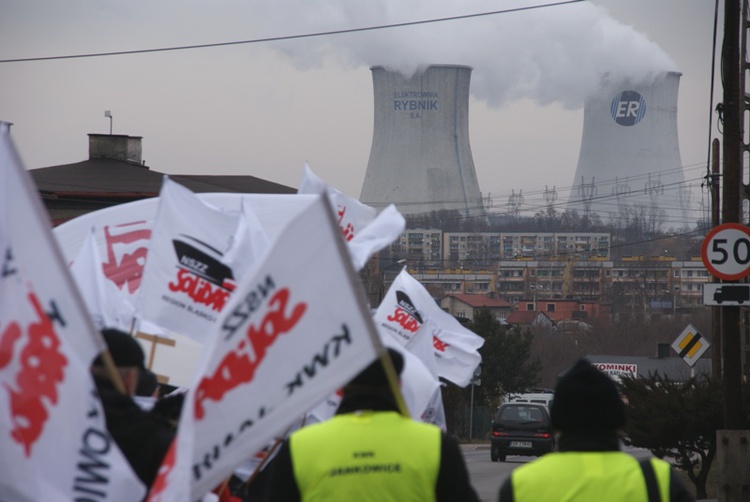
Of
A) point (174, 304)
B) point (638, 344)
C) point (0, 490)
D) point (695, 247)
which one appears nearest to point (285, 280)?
point (0, 490)

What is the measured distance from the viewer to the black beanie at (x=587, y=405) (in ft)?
10.8

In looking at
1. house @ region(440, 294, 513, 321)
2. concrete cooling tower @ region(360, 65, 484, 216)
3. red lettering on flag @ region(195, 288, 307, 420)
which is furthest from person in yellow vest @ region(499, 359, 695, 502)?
house @ region(440, 294, 513, 321)

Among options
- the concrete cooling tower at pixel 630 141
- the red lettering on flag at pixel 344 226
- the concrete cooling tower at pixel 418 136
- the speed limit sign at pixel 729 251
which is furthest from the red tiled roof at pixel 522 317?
the red lettering on flag at pixel 344 226

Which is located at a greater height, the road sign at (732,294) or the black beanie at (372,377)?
the black beanie at (372,377)

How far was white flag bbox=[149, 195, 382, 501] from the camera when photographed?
3.33m

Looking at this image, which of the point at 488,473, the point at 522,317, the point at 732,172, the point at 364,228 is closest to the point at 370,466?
the point at 364,228

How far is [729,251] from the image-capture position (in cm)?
1177

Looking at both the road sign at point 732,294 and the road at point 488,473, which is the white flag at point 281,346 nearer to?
the road sign at point 732,294

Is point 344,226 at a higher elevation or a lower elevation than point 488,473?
higher

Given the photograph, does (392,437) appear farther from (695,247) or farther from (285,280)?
(695,247)

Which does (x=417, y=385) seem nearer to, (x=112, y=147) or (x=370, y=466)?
(x=370, y=466)

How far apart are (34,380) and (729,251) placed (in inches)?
369

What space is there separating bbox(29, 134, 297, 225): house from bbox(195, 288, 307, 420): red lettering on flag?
2226 cm

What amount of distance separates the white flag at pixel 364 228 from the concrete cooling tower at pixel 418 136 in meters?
62.2
